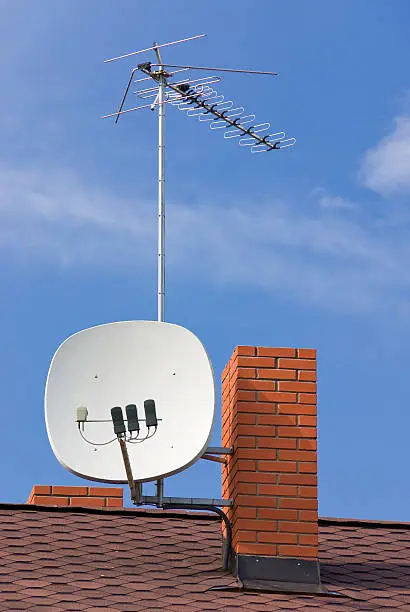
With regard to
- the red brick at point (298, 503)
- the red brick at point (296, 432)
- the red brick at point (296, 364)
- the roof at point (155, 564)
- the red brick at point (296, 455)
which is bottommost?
the roof at point (155, 564)

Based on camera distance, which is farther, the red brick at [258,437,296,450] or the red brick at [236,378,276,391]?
the red brick at [236,378,276,391]

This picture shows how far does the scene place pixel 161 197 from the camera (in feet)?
34.9

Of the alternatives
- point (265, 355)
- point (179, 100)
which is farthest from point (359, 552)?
point (179, 100)

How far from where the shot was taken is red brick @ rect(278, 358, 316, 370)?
9.23 m

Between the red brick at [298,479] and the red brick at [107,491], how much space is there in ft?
9.46

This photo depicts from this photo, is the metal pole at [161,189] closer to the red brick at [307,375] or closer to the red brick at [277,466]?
the red brick at [307,375]

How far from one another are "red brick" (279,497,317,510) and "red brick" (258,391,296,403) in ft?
2.28

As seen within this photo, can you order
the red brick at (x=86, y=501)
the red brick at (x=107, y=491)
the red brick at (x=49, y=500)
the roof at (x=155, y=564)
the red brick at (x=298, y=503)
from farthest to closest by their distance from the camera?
1. the red brick at (x=107, y=491)
2. the red brick at (x=86, y=501)
3. the red brick at (x=49, y=500)
4. the red brick at (x=298, y=503)
5. the roof at (x=155, y=564)

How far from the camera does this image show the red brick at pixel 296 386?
9.21m

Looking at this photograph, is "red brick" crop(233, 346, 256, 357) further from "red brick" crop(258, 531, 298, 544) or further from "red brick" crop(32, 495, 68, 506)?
"red brick" crop(32, 495, 68, 506)

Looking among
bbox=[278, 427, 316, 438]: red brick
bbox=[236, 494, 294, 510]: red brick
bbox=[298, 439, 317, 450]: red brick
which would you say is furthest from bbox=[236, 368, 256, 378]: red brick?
bbox=[236, 494, 294, 510]: red brick

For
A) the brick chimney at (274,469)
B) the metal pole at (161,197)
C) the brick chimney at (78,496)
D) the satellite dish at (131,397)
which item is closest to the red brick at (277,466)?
the brick chimney at (274,469)

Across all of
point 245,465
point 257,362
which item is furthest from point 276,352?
point 245,465

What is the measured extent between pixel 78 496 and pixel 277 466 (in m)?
2.92
